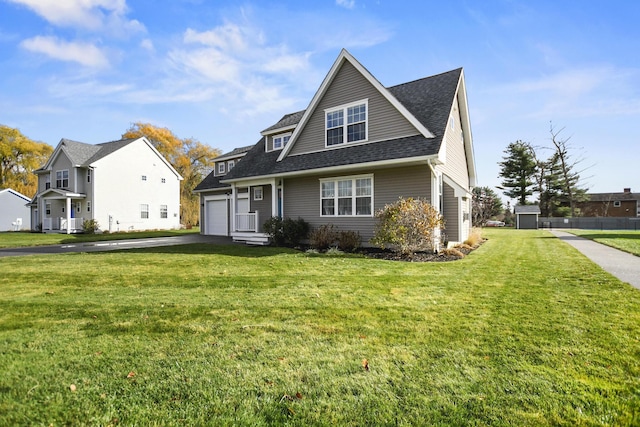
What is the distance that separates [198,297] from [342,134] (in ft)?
34.6

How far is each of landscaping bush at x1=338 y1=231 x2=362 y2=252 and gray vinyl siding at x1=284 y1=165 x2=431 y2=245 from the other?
306mm

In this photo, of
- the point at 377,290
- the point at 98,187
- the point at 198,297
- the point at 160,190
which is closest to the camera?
the point at 198,297

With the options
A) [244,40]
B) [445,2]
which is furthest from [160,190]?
[445,2]

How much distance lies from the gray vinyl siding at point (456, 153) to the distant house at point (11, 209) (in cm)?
4425

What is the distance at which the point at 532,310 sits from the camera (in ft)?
15.6

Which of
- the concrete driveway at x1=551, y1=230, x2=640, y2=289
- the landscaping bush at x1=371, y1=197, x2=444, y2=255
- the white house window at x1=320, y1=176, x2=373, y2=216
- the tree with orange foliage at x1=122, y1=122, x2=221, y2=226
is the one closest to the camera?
the concrete driveway at x1=551, y1=230, x2=640, y2=289

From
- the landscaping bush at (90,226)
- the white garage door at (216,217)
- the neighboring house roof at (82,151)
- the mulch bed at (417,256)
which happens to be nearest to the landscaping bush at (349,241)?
→ the mulch bed at (417,256)

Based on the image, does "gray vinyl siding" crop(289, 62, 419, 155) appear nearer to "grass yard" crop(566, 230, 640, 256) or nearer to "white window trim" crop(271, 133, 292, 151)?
"white window trim" crop(271, 133, 292, 151)

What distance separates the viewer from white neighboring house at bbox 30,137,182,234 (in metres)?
27.2

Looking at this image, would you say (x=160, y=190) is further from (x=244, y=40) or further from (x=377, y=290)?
(x=377, y=290)

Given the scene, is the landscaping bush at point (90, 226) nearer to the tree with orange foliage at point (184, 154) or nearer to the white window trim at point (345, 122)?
the tree with orange foliage at point (184, 154)

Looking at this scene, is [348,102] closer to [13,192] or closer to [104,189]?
[104,189]

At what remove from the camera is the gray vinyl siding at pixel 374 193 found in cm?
1200

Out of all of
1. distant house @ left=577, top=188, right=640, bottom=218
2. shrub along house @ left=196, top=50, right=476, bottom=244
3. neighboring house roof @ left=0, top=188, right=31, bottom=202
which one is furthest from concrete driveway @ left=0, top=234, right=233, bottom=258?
distant house @ left=577, top=188, right=640, bottom=218
